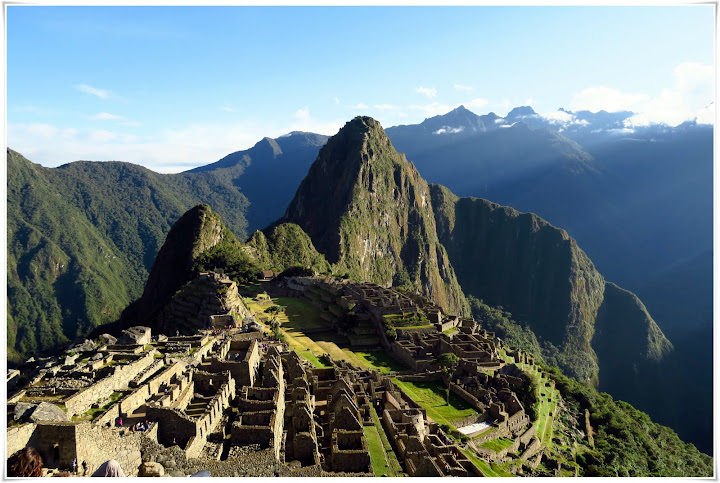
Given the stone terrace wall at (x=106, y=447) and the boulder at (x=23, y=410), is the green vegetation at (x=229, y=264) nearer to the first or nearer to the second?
the boulder at (x=23, y=410)

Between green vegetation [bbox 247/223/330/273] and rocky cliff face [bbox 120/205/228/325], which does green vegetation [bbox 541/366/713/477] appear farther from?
green vegetation [bbox 247/223/330/273]

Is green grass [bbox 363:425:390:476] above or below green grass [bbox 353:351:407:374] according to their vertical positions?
above

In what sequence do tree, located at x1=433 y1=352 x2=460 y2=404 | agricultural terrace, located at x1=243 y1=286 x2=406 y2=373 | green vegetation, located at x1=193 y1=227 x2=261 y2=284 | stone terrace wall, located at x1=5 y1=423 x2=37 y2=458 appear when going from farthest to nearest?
green vegetation, located at x1=193 y1=227 x2=261 y2=284 < agricultural terrace, located at x1=243 y1=286 x2=406 y2=373 < tree, located at x1=433 y1=352 x2=460 y2=404 < stone terrace wall, located at x1=5 y1=423 x2=37 y2=458

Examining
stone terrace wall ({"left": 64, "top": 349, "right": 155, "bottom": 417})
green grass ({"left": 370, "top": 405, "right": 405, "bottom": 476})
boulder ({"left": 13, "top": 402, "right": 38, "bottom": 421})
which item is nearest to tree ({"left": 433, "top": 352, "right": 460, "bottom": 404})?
green grass ({"left": 370, "top": 405, "right": 405, "bottom": 476})

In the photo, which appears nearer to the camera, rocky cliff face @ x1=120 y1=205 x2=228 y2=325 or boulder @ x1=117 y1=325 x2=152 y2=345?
boulder @ x1=117 y1=325 x2=152 y2=345

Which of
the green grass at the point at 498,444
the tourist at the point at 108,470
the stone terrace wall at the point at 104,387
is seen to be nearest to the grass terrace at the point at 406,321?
the green grass at the point at 498,444

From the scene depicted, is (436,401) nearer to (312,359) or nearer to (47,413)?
(312,359)
